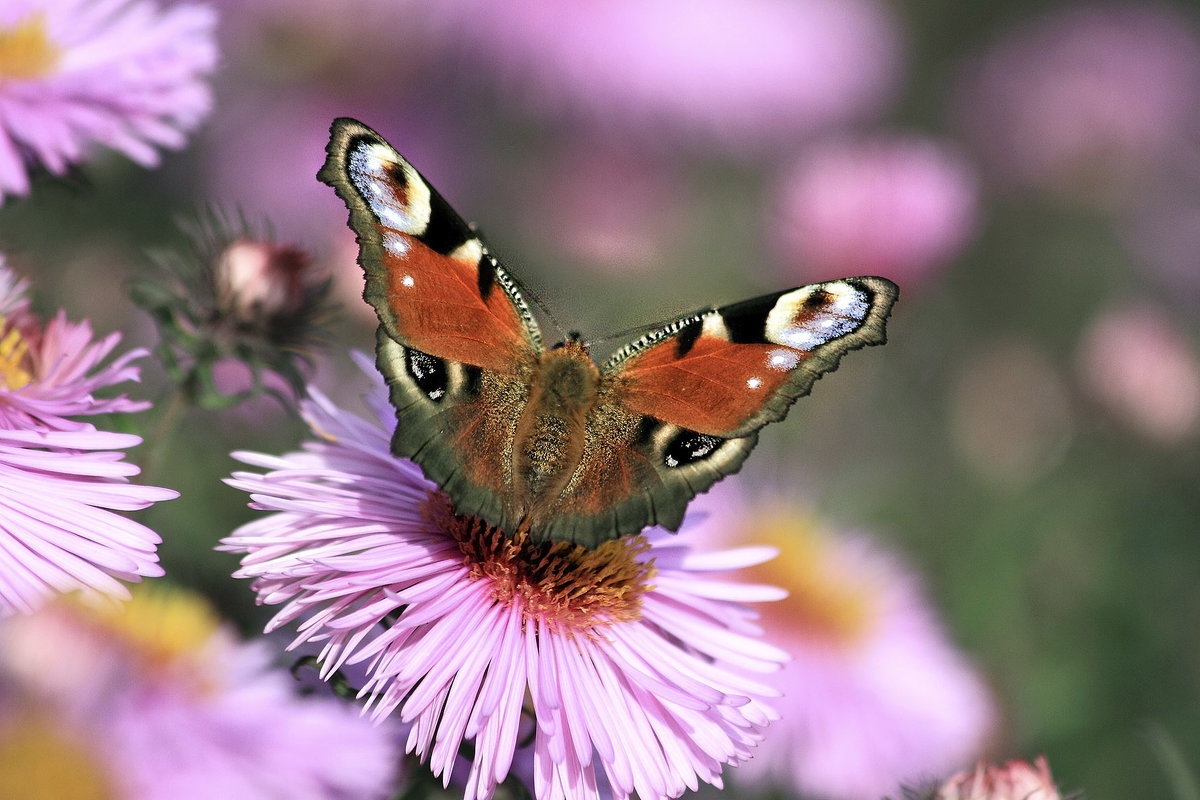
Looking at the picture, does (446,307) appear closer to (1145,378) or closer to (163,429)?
(163,429)

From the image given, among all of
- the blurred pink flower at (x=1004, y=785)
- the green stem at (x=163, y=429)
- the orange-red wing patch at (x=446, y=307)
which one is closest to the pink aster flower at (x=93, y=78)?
the green stem at (x=163, y=429)

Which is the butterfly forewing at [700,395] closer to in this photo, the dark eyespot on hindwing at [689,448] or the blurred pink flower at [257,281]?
the dark eyespot on hindwing at [689,448]

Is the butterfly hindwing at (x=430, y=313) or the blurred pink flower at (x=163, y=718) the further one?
the butterfly hindwing at (x=430, y=313)

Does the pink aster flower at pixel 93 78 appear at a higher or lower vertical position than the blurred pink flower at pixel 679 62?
higher

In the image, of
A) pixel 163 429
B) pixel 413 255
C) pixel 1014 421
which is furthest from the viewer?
pixel 1014 421

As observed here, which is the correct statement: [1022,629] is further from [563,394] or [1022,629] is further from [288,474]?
[288,474]

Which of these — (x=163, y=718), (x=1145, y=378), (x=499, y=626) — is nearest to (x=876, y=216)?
(x=1145, y=378)

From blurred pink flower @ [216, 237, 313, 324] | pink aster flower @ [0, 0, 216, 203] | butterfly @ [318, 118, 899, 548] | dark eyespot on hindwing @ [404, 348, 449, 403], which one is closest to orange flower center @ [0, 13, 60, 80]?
pink aster flower @ [0, 0, 216, 203]
